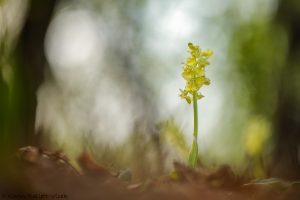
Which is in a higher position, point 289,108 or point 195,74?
point 289,108

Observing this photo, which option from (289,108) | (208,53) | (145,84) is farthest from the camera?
(145,84)

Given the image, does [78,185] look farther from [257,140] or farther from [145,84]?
[145,84]

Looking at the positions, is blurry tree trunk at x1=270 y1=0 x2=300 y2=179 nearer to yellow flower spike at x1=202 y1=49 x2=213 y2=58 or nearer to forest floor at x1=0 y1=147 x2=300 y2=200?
yellow flower spike at x1=202 y1=49 x2=213 y2=58

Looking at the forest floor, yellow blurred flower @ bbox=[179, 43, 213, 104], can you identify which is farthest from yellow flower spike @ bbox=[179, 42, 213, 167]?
the forest floor

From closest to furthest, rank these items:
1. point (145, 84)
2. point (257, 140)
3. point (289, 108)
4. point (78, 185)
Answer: point (78, 185) → point (257, 140) → point (289, 108) → point (145, 84)

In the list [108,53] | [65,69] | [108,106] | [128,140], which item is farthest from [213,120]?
[108,53]

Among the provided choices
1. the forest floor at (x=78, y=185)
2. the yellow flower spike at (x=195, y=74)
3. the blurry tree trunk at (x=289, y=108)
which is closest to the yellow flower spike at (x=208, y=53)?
the yellow flower spike at (x=195, y=74)

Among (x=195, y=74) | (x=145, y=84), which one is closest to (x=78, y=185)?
(x=195, y=74)
